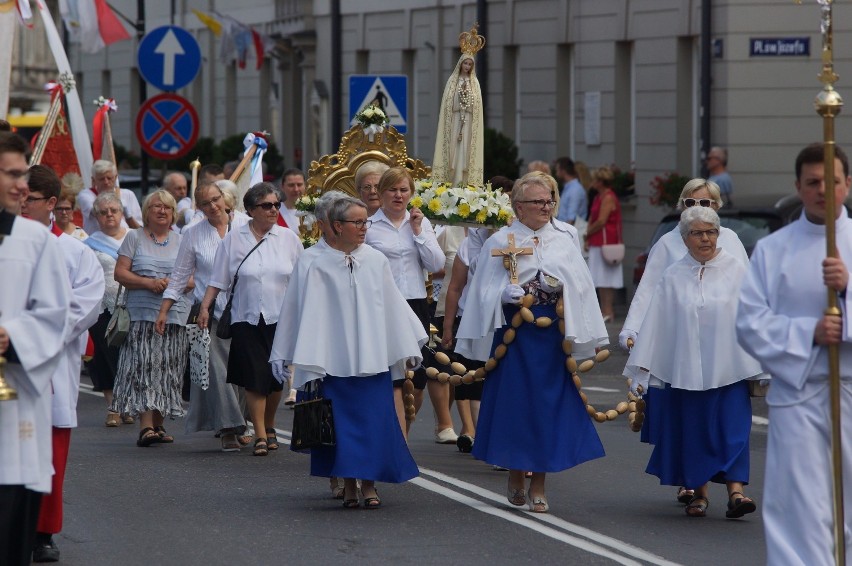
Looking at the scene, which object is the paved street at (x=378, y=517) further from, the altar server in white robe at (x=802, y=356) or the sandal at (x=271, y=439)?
the altar server in white robe at (x=802, y=356)

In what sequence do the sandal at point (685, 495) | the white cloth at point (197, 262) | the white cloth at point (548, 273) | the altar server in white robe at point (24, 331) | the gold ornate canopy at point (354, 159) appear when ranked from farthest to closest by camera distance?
the gold ornate canopy at point (354, 159) → the white cloth at point (197, 262) → the sandal at point (685, 495) → the white cloth at point (548, 273) → the altar server in white robe at point (24, 331)

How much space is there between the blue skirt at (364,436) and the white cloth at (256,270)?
2416 millimetres

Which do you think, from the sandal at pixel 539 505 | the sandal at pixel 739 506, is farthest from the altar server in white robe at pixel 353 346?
the sandal at pixel 739 506

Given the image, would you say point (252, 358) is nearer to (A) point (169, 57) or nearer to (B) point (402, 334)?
(B) point (402, 334)

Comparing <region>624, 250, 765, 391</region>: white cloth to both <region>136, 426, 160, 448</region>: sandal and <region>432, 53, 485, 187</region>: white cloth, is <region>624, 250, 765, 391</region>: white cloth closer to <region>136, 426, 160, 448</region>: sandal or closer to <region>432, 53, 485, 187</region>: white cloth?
<region>136, 426, 160, 448</region>: sandal

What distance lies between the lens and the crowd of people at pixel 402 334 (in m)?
7.54

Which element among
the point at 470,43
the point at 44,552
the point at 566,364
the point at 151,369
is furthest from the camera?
the point at 470,43

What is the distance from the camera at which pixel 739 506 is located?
10.5 meters

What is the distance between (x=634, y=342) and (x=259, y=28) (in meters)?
38.3

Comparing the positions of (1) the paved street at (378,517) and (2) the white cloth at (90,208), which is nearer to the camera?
(1) the paved street at (378,517)

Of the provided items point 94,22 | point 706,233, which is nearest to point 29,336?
point 706,233

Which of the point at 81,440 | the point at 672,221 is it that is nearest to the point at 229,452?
the point at 81,440

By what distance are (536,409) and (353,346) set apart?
3.45 ft

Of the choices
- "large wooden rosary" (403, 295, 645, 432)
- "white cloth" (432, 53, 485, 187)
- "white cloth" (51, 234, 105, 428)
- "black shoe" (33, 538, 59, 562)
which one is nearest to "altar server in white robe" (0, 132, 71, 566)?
"white cloth" (51, 234, 105, 428)
